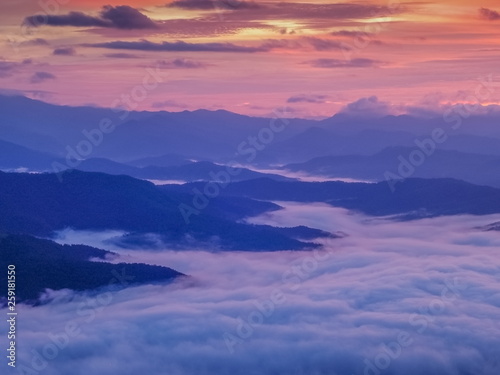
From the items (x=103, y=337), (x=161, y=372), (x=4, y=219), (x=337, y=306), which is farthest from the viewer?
(x=4, y=219)

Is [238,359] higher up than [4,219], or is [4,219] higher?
[4,219]

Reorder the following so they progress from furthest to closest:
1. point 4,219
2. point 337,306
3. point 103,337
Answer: point 4,219 → point 337,306 → point 103,337

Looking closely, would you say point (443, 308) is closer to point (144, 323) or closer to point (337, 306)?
point (337, 306)

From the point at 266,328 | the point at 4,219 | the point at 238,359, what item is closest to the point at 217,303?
the point at 266,328

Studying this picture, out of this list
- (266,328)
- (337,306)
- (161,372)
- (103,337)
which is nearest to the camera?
(161,372)

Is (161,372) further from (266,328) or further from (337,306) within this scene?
(337,306)

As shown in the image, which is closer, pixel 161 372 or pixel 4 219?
pixel 161 372

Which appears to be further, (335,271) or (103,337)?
(335,271)

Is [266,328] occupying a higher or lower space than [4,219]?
lower

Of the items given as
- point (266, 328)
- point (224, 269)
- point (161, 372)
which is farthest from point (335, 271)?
point (161, 372)
